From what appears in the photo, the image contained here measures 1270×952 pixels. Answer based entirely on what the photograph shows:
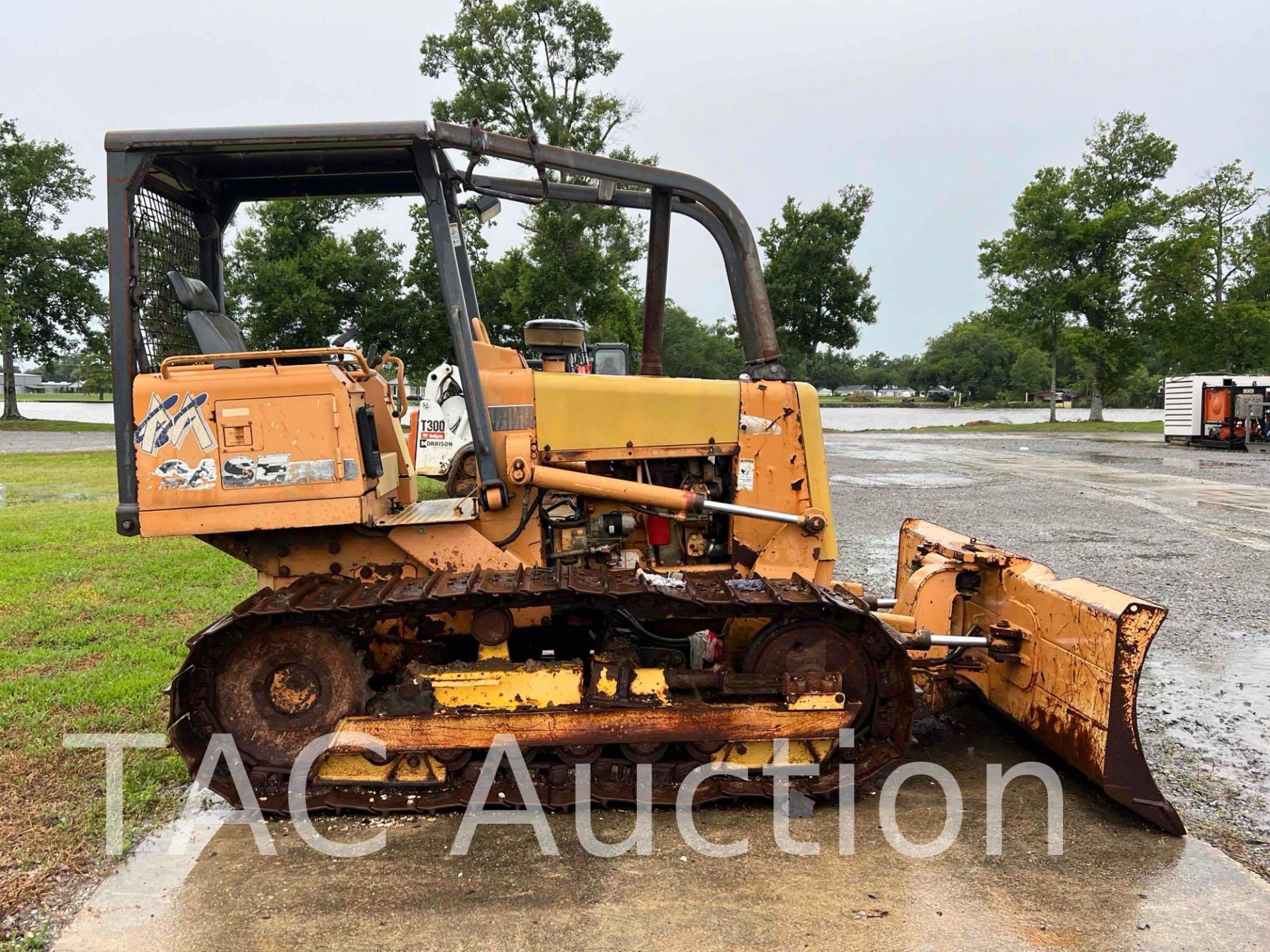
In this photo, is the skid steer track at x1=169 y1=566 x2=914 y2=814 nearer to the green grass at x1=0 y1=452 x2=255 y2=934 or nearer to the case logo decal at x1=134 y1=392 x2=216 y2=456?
the green grass at x1=0 y1=452 x2=255 y2=934

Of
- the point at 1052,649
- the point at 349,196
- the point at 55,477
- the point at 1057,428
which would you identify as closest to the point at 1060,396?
the point at 1057,428

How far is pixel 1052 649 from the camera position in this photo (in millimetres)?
4305

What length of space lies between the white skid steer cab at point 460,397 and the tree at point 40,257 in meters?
33.4

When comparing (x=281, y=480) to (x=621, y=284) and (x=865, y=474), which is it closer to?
(x=865, y=474)

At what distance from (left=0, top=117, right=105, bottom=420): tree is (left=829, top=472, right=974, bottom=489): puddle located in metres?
36.6

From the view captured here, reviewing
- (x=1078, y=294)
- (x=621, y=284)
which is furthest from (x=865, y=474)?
(x=1078, y=294)

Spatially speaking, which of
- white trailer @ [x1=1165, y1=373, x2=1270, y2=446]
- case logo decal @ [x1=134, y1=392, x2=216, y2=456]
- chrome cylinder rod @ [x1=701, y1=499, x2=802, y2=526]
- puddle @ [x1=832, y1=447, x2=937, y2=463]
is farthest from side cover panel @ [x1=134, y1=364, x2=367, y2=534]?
white trailer @ [x1=1165, y1=373, x2=1270, y2=446]

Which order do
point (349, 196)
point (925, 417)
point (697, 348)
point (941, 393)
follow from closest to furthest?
point (349, 196)
point (925, 417)
point (697, 348)
point (941, 393)

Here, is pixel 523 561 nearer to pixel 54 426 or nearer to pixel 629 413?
pixel 629 413

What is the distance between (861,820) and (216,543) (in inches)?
129

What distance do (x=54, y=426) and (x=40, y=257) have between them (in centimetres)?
879

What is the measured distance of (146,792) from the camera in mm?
4078

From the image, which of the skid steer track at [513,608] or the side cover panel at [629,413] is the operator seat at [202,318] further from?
the side cover panel at [629,413]
